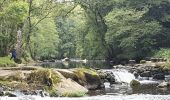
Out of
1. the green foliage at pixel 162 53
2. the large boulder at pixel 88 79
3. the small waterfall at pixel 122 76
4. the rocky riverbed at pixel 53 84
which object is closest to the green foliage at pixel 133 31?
the green foliage at pixel 162 53

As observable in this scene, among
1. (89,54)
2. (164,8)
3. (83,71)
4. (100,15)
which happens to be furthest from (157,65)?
(89,54)

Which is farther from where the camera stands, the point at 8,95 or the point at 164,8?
the point at 164,8

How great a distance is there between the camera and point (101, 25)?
81.1m

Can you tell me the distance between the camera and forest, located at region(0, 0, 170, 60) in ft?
179

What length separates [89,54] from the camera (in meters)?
89.2

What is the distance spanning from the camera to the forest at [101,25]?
5444cm

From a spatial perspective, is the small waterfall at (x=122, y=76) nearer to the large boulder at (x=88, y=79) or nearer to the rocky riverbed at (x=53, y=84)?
the rocky riverbed at (x=53, y=84)

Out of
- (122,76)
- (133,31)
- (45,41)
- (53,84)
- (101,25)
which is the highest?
(101,25)

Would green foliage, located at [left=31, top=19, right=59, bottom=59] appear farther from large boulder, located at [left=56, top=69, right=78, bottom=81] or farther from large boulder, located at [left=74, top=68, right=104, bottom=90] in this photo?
large boulder, located at [left=56, top=69, right=78, bottom=81]

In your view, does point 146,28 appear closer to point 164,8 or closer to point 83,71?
point 164,8

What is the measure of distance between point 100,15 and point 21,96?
55.5m

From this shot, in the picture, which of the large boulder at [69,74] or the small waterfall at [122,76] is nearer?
the large boulder at [69,74]

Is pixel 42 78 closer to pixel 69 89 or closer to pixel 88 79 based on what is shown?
pixel 69 89

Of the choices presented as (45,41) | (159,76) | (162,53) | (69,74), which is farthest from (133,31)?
(69,74)
